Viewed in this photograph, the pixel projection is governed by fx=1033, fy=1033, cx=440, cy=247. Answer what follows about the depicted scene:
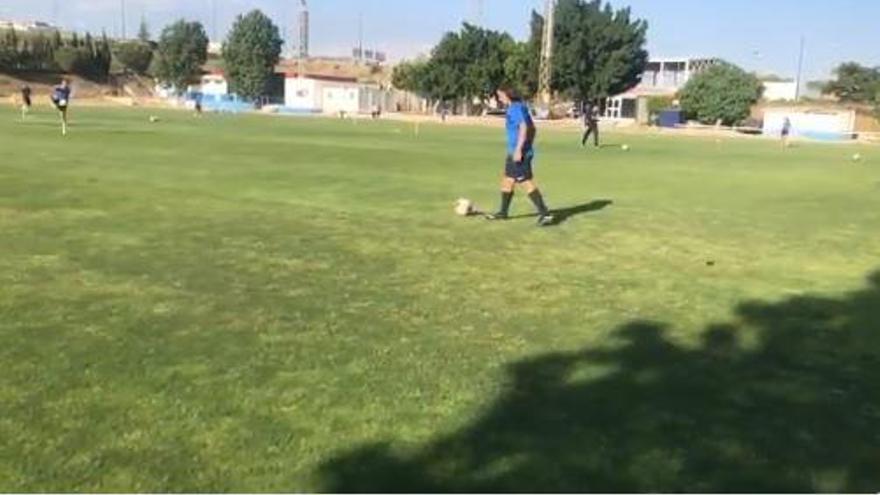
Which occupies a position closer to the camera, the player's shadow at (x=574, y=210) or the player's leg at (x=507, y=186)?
the player's leg at (x=507, y=186)

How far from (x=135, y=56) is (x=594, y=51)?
7616 cm

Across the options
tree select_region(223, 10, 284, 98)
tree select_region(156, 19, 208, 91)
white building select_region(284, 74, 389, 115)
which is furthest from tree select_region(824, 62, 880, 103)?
tree select_region(156, 19, 208, 91)

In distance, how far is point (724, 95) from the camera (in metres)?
97.0

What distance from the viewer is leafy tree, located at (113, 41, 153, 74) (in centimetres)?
14725

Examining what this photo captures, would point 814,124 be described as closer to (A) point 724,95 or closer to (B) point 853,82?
(A) point 724,95

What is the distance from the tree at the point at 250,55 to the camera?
427ft

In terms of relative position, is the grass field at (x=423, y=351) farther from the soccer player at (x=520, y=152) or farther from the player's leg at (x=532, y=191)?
the soccer player at (x=520, y=152)

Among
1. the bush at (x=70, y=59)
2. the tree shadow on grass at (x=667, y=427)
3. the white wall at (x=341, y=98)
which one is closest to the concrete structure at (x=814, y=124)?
the white wall at (x=341, y=98)

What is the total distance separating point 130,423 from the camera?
5184 mm

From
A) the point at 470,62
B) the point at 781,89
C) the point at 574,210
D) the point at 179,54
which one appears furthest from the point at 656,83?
the point at 574,210

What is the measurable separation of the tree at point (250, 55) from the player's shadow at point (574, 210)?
11692cm

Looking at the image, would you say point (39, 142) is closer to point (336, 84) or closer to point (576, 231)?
point (576, 231)

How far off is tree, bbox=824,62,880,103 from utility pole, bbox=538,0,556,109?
124 feet

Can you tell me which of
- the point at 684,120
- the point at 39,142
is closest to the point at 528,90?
the point at 684,120
